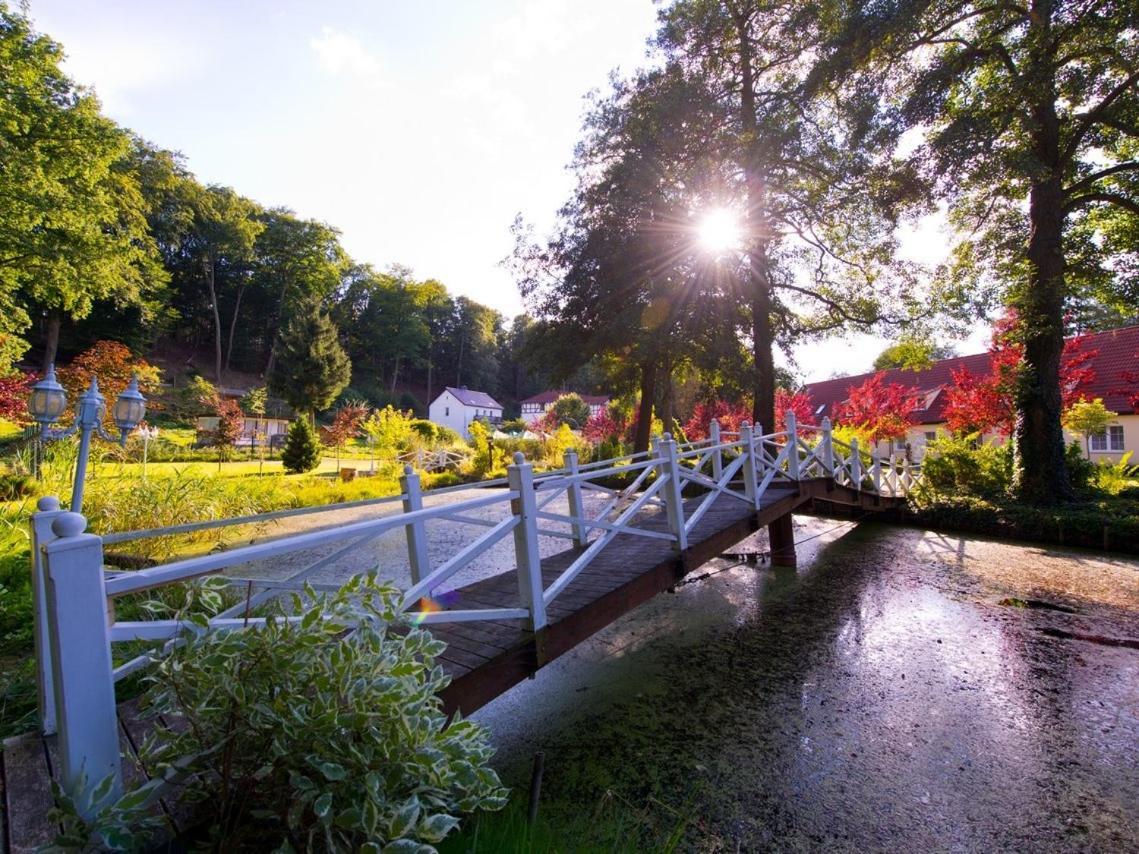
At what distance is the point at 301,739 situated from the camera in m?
1.30

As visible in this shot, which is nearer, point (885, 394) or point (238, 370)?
point (885, 394)

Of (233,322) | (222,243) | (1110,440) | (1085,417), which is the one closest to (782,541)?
Answer: (1085,417)

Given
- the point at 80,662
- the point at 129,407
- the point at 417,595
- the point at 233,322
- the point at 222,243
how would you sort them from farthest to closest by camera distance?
1. the point at 233,322
2. the point at 222,243
3. the point at 129,407
4. the point at 417,595
5. the point at 80,662

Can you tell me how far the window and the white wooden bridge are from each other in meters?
18.1

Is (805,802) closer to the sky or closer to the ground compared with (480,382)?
closer to the ground

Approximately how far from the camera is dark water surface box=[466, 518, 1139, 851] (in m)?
2.56

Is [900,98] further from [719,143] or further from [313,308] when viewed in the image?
[313,308]

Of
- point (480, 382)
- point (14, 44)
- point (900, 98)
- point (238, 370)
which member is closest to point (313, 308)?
point (238, 370)

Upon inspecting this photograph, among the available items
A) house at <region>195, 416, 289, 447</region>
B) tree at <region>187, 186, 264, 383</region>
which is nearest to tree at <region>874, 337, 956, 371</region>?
house at <region>195, 416, 289, 447</region>

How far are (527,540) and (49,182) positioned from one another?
17.8 m

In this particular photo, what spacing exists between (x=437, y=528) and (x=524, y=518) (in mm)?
7516

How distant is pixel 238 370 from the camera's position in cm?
4078

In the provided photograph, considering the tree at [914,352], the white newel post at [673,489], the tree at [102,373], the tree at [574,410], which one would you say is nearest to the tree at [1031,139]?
the tree at [914,352]

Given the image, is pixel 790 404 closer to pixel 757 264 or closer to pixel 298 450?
pixel 757 264
